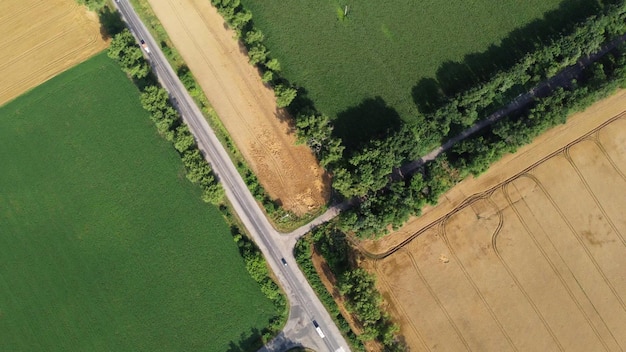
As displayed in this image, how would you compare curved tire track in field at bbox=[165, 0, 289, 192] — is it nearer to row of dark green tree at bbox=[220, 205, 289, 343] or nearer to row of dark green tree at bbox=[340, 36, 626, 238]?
row of dark green tree at bbox=[220, 205, 289, 343]

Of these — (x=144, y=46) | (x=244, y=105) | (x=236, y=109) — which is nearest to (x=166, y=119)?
(x=236, y=109)

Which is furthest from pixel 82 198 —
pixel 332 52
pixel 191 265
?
pixel 332 52

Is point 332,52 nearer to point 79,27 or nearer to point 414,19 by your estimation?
point 414,19

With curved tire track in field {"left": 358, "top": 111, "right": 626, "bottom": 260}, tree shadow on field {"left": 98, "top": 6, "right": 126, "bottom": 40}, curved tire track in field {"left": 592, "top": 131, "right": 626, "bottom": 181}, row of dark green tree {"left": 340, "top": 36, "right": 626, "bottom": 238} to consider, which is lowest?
curved tire track in field {"left": 592, "top": 131, "right": 626, "bottom": 181}

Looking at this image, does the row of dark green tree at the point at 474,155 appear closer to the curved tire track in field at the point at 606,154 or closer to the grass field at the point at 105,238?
the curved tire track in field at the point at 606,154

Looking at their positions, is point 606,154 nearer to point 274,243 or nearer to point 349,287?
point 349,287

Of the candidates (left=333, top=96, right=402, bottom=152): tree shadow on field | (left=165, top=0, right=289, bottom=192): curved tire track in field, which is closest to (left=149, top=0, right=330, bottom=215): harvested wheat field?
(left=165, top=0, right=289, bottom=192): curved tire track in field
